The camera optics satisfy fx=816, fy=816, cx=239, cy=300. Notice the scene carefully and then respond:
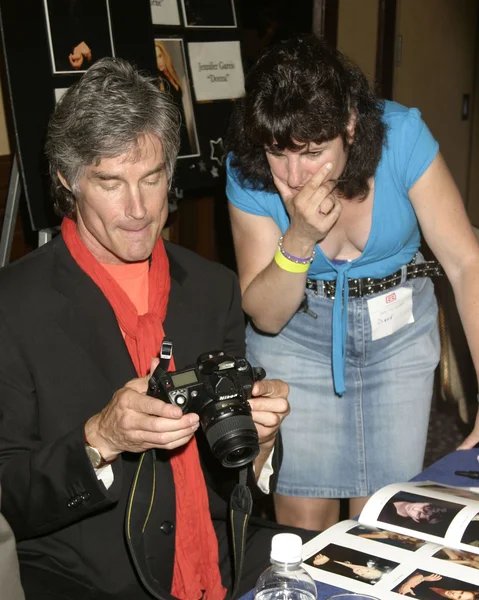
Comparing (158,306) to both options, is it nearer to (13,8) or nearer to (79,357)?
(79,357)

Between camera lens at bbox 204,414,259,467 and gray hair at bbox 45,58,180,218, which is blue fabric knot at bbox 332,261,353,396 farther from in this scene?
camera lens at bbox 204,414,259,467

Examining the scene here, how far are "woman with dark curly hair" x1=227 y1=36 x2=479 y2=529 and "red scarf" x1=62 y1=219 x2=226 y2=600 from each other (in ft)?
1.23

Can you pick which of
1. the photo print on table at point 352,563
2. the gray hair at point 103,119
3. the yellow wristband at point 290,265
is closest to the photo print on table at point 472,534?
the photo print on table at point 352,563

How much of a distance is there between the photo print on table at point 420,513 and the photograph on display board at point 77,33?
5.35ft

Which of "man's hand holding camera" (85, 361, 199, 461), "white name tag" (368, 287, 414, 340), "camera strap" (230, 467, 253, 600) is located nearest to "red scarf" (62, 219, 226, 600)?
"camera strap" (230, 467, 253, 600)

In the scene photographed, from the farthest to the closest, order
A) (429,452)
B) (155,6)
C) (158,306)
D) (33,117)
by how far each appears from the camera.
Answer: (429,452) → (155,6) → (33,117) → (158,306)

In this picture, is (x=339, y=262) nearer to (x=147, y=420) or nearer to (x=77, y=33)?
(x=147, y=420)

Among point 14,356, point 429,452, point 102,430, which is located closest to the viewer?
point 102,430

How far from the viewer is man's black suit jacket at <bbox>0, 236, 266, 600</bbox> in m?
1.47

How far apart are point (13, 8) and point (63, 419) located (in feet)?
4.23

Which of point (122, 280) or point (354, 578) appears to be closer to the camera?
point (354, 578)

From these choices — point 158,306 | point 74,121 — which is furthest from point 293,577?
point 74,121

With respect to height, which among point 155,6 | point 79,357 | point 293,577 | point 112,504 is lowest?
point 112,504

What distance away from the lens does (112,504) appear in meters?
1.58
